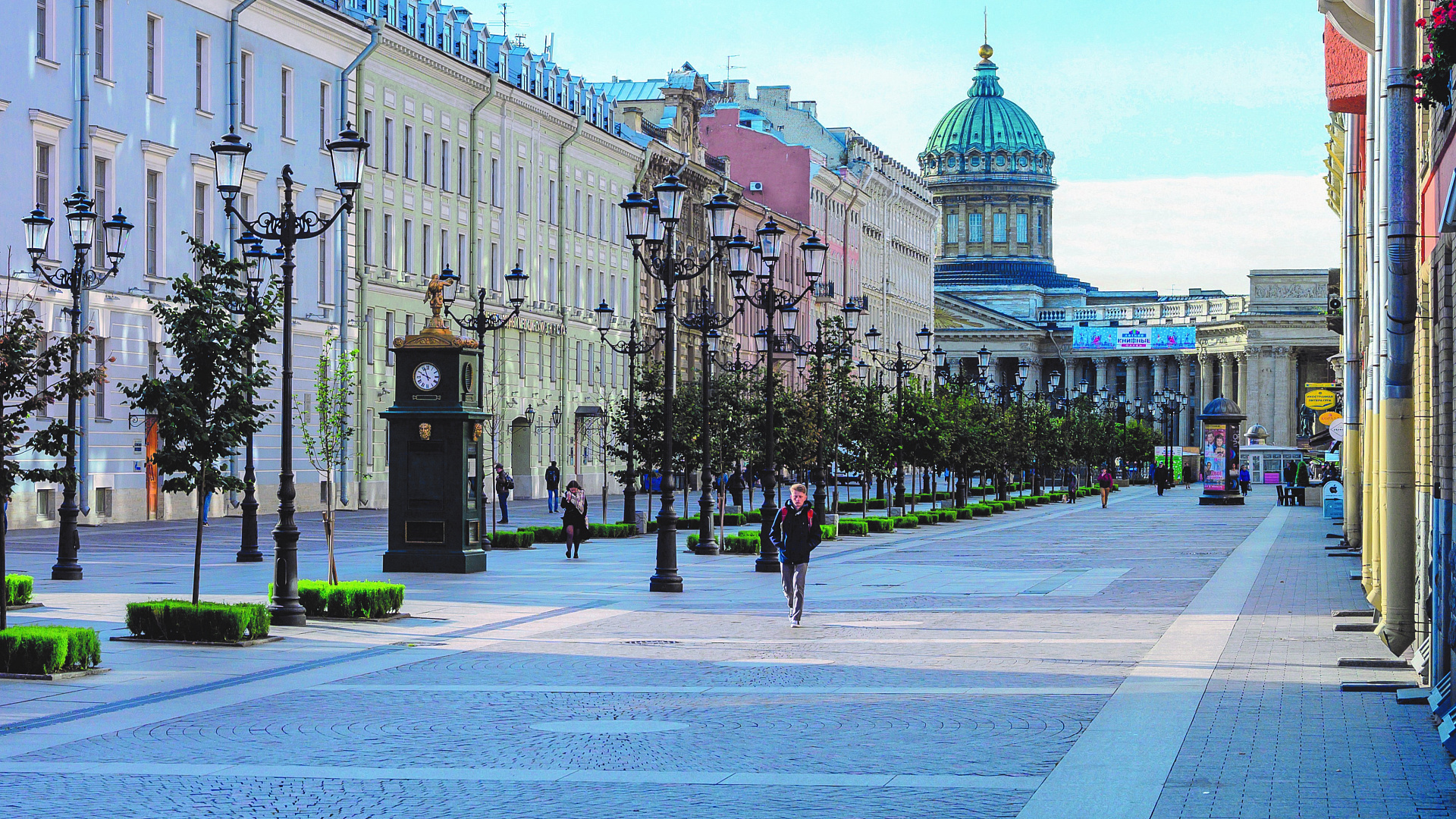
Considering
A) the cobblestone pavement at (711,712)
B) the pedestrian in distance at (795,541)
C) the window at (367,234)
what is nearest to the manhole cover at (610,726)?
the cobblestone pavement at (711,712)

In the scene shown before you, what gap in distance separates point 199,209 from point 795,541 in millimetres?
30844

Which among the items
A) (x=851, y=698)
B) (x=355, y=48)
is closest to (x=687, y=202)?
(x=355, y=48)

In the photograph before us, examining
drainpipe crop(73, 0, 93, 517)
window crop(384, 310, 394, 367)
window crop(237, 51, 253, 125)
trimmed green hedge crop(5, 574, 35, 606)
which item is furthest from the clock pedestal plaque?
window crop(384, 310, 394, 367)

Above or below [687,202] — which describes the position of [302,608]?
below

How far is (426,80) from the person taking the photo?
6156cm

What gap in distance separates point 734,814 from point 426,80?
177 ft

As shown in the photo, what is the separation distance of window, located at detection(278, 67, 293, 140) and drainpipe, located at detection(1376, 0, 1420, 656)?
127 feet

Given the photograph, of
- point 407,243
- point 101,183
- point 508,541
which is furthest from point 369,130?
point 508,541

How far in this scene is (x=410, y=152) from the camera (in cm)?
6069

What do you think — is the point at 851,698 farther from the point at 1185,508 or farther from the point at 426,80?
the point at 1185,508

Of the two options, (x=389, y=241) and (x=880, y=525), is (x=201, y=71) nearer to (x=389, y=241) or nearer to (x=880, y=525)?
(x=389, y=241)

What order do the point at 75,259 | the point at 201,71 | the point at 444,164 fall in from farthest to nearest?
the point at 444,164
the point at 201,71
the point at 75,259

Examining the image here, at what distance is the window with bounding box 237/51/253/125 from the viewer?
49750 mm

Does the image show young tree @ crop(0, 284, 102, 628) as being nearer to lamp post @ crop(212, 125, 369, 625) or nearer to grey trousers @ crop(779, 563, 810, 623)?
lamp post @ crop(212, 125, 369, 625)
